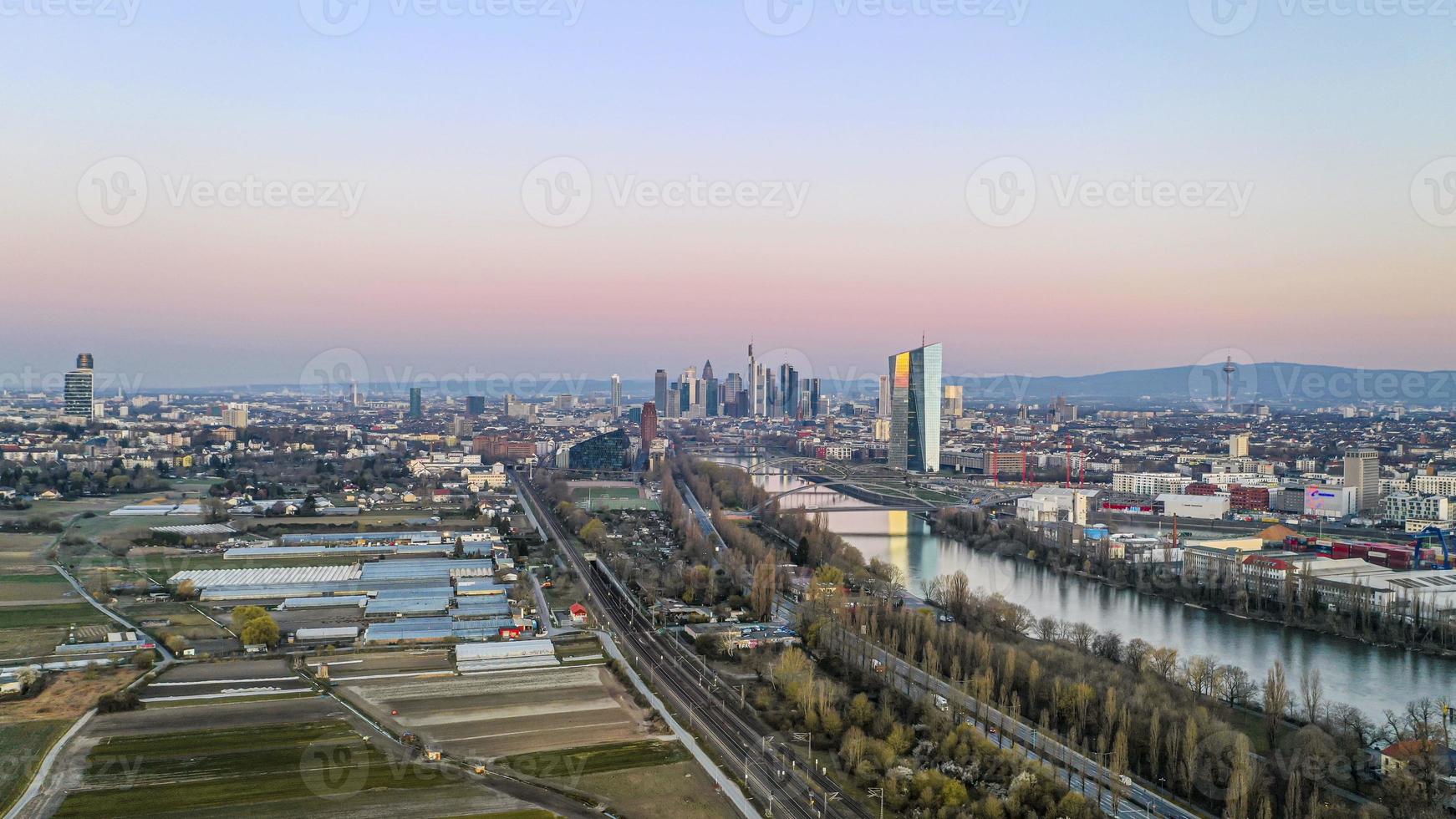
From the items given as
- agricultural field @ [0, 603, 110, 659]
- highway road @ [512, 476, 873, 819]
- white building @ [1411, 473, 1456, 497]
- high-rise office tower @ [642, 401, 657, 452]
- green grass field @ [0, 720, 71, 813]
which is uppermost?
high-rise office tower @ [642, 401, 657, 452]

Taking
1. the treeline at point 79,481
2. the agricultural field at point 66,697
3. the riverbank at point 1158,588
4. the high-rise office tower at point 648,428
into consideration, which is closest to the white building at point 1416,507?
the riverbank at point 1158,588

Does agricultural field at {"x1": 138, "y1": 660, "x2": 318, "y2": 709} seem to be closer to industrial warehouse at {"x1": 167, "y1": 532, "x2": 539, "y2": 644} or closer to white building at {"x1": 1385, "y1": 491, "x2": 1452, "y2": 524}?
industrial warehouse at {"x1": 167, "y1": 532, "x2": 539, "y2": 644}

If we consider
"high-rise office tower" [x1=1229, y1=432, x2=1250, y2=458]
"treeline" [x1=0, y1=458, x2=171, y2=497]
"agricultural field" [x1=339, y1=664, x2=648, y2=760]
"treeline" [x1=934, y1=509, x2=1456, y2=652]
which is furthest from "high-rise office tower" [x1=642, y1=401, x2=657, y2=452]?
"agricultural field" [x1=339, y1=664, x2=648, y2=760]

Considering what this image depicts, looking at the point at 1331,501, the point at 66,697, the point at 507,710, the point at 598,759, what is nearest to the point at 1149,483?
the point at 1331,501

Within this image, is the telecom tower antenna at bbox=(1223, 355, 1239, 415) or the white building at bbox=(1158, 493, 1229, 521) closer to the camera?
the white building at bbox=(1158, 493, 1229, 521)

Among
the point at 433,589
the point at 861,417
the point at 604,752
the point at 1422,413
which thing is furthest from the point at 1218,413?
the point at 604,752

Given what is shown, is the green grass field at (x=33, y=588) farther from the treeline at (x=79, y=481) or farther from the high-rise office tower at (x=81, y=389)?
the high-rise office tower at (x=81, y=389)

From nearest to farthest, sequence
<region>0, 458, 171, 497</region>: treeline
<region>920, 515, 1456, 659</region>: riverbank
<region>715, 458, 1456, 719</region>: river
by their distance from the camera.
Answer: <region>715, 458, 1456, 719</region>: river → <region>920, 515, 1456, 659</region>: riverbank → <region>0, 458, 171, 497</region>: treeline
